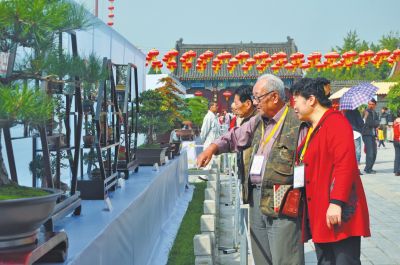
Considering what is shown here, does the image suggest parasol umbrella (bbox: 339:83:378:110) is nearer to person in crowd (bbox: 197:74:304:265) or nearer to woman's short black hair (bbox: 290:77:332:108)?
person in crowd (bbox: 197:74:304:265)

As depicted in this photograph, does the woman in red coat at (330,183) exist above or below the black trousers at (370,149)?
above

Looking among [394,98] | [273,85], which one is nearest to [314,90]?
[273,85]

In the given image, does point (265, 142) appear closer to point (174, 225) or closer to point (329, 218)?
point (329, 218)

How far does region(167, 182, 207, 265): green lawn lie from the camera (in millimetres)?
5297

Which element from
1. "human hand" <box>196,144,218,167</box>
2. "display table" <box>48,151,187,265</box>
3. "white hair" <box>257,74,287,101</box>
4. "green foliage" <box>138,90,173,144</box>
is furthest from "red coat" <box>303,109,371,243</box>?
"green foliage" <box>138,90,173,144</box>

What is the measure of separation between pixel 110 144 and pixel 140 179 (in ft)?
2.90

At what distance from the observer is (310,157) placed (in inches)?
120

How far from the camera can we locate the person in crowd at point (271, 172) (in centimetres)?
323

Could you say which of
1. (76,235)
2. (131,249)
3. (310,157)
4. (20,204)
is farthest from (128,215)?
(20,204)

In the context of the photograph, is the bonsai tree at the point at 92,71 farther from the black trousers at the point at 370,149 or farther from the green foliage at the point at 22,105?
the black trousers at the point at 370,149

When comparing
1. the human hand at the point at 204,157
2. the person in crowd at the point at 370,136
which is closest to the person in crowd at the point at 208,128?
the person in crowd at the point at 370,136

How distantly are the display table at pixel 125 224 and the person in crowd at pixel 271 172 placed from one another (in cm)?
75

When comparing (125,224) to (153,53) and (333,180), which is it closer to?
(333,180)

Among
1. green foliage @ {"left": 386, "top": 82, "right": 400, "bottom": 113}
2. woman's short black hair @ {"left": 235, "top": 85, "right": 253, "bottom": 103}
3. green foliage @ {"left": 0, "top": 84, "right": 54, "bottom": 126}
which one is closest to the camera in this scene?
green foliage @ {"left": 0, "top": 84, "right": 54, "bottom": 126}
